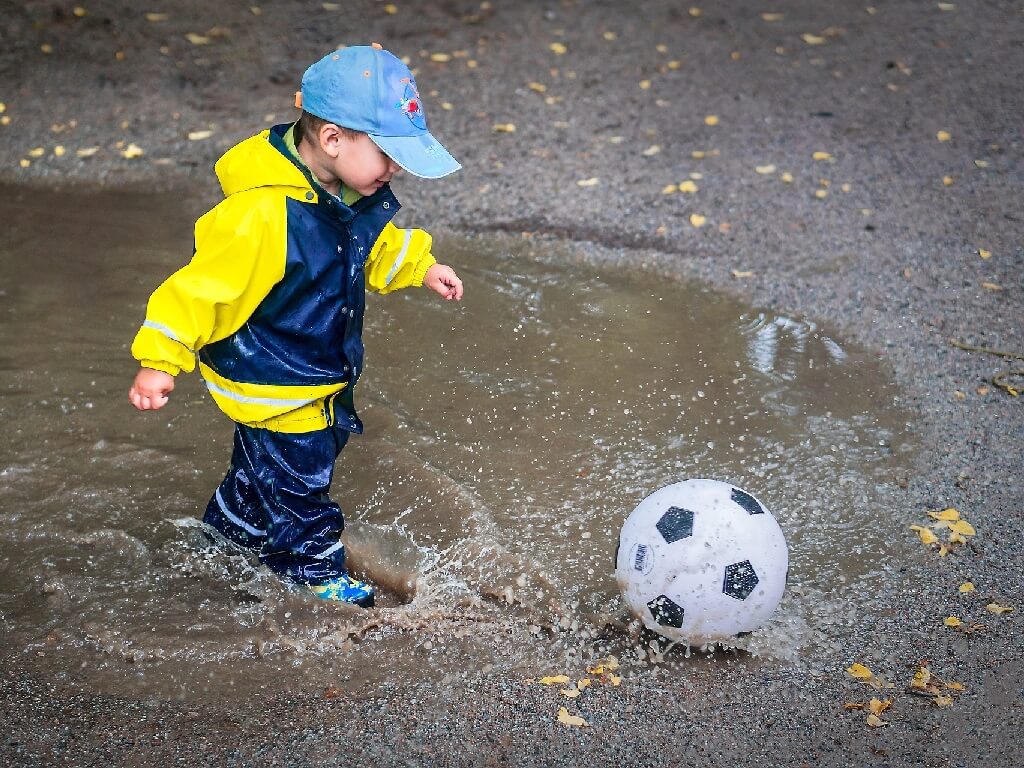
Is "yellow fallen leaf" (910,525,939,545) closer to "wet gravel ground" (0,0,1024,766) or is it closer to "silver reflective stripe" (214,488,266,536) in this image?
"wet gravel ground" (0,0,1024,766)

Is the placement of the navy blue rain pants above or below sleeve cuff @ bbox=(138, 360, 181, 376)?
below

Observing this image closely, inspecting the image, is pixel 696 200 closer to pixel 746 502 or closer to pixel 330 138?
pixel 746 502

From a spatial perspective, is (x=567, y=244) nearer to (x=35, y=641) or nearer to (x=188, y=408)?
(x=188, y=408)

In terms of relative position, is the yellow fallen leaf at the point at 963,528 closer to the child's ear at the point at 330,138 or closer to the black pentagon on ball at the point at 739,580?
the black pentagon on ball at the point at 739,580

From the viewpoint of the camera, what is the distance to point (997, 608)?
137 inches

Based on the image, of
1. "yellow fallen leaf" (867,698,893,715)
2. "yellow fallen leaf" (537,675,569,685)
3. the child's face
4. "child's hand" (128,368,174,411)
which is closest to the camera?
"child's hand" (128,368,174,411)

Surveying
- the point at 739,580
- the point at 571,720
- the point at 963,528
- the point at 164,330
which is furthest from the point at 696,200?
the point at 164,330

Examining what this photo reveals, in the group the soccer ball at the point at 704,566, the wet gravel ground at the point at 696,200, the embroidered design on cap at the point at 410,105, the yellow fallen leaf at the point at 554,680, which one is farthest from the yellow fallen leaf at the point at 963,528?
the embroidered design on cap at the point at 410,105

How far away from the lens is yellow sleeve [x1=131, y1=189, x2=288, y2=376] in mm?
2850

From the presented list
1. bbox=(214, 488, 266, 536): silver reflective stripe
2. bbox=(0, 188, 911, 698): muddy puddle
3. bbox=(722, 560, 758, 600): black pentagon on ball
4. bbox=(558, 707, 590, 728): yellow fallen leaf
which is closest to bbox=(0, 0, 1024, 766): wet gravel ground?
bbox=(558, 707, 590, 728): yellow fallen leaf

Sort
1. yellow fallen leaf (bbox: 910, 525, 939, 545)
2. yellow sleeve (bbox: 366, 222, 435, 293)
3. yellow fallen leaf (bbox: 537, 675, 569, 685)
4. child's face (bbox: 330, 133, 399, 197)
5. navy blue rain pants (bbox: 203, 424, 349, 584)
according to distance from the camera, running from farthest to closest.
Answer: yellow fallen leaf (bbox: 910, 525, 939, 545) → yellow sleeve (bbox: 366, 222, 435, 293) → navy blue rain pants (bbox: 203, 424, 349, 584) → yellow fallen leaf (bbox: 537, 675, 569, 685) → child's face (bbox: 330, 133, 399, 197)

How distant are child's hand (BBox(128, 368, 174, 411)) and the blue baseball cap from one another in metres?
0.79

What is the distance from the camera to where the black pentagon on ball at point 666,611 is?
313 cm

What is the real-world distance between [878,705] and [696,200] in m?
3.67
